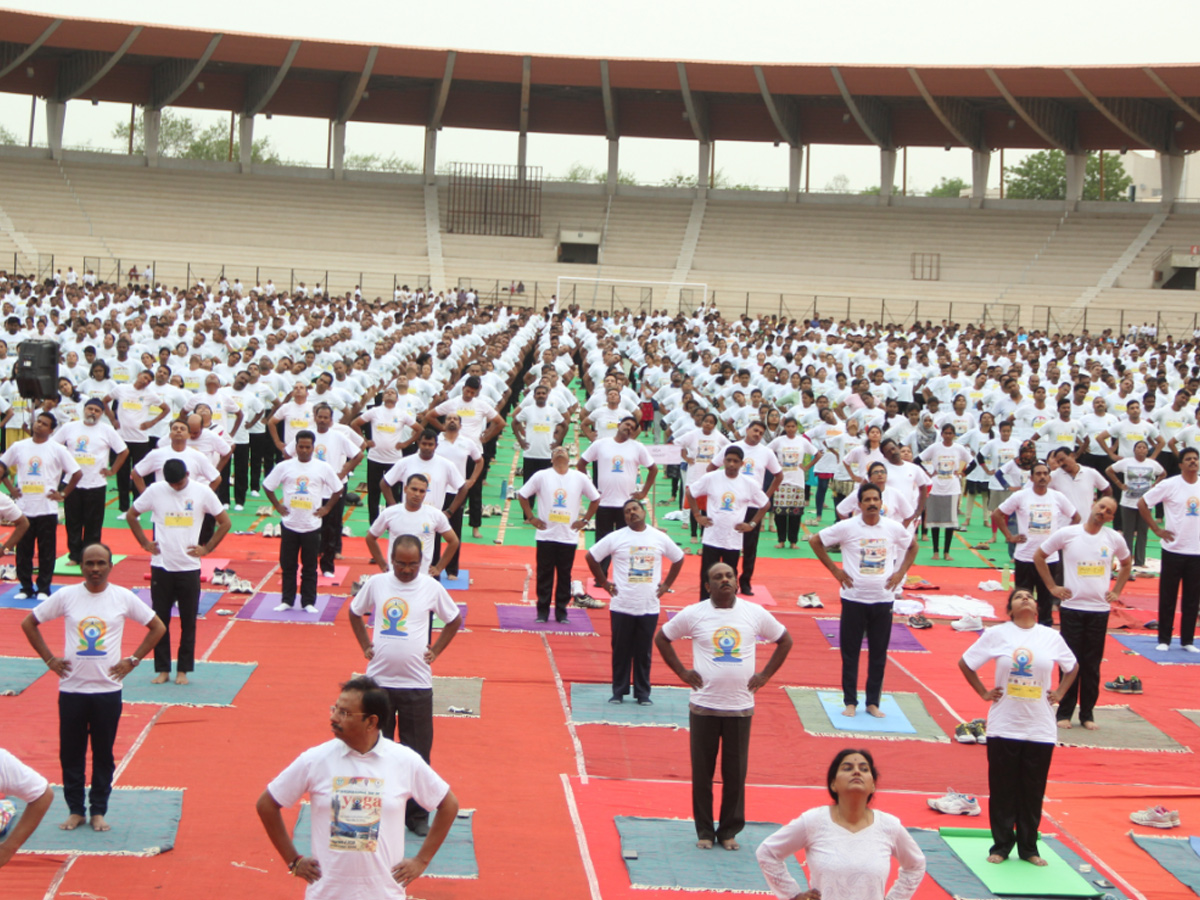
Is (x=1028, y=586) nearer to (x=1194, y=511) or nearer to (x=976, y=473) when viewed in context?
(x=1194, y=511)

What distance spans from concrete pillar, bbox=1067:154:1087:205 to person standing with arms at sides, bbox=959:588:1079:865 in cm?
4721

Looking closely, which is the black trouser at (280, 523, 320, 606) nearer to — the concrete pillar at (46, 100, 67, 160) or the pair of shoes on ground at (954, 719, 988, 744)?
the pair of shoes on ground at (954, 719, 988, 744)

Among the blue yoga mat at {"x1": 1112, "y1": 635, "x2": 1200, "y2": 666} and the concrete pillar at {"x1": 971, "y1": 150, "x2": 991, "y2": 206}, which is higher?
the concrete pillar at {"x1": 971, "y1": 150, "x2": 991, "y2": 206}

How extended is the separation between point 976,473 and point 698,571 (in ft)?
14.8

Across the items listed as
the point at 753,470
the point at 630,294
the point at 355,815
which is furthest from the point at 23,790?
the point at 630,294

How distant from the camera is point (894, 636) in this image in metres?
12.8

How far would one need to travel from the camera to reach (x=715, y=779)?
28.5 feet

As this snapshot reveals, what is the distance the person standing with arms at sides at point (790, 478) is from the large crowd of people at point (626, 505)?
5cm

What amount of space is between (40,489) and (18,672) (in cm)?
248

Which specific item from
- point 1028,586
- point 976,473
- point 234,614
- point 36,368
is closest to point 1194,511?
point 1028,586

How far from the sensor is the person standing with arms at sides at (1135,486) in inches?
604

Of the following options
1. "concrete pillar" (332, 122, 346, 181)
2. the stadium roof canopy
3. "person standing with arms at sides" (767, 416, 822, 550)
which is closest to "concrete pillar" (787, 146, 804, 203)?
the stadium roof canopy

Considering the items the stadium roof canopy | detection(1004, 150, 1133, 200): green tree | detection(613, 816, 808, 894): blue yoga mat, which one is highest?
detection(1004, 150, 1133, 200): green tree

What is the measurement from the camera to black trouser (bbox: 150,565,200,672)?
32.6 feet
